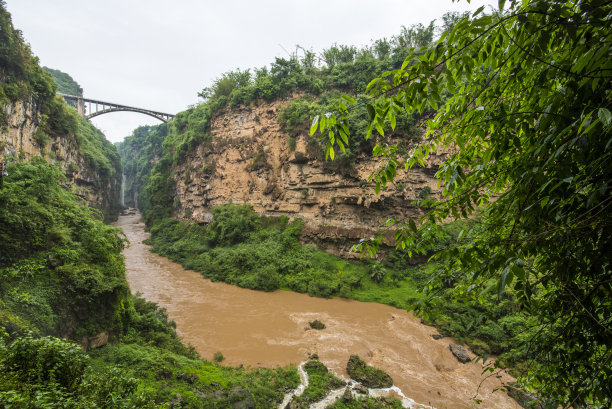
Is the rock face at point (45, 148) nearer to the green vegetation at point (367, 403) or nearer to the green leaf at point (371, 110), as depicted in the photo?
the green vegetation at point (367, 403)

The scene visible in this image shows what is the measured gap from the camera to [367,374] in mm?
8039

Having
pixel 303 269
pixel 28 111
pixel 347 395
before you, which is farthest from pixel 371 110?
pixel 28 111

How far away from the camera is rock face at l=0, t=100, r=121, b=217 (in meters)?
11.6

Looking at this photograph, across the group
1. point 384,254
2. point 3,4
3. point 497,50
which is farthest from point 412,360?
point 3,4

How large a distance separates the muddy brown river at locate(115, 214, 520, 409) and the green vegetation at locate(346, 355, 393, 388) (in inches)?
11.3

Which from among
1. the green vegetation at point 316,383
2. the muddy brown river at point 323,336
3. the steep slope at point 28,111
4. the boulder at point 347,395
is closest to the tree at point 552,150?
the boulder at point 347,395

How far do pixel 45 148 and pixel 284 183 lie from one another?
46.9 ft

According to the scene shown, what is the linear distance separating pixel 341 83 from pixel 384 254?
43.7ft

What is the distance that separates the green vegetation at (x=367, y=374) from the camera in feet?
25.5

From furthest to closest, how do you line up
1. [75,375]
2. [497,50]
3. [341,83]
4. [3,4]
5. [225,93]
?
[225,93] < [341,83] < [3,4] < [75,375] < [497,50]

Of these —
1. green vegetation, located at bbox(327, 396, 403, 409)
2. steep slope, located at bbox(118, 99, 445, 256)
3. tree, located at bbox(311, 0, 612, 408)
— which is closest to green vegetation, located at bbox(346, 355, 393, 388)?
green vegetation, located at bbox(327, 396, 403, 409)

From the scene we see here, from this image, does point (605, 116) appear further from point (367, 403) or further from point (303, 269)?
point (303, 269)

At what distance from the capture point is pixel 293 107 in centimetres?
2116

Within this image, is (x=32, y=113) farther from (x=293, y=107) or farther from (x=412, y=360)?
(x=412, y=360)
